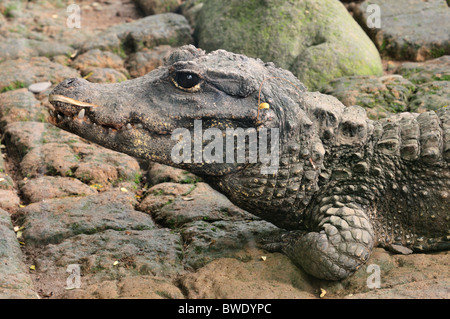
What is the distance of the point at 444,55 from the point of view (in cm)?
736

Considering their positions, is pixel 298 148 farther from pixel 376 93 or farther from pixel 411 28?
pixel 411 28

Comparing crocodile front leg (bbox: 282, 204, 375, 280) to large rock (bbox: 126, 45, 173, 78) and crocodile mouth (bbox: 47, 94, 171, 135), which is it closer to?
crocodile mouth (bbox: 47, 94, 171, 135)

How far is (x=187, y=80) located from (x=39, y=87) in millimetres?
4105

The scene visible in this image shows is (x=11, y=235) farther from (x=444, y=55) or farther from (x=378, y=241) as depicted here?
(x=444, y=55)

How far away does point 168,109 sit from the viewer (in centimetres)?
371

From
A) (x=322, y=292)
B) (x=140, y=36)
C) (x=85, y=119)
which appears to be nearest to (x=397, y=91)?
(x=322, y=292)

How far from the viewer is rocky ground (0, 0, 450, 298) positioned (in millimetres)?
3633

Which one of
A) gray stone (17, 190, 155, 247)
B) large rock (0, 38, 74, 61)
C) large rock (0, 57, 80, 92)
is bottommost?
gray stone (17, 190, 155, 247)

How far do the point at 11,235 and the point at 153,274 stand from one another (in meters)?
1.50

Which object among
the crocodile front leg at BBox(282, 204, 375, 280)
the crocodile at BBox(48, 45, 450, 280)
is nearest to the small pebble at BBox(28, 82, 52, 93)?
the crocodile at BBox(48, 45, 450, 280)

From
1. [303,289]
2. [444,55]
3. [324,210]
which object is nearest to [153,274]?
[303,289]

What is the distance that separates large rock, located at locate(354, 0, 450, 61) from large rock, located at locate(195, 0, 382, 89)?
0.61m

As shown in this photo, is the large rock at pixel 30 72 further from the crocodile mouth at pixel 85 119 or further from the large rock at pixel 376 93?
the large rock at pixel 376 93

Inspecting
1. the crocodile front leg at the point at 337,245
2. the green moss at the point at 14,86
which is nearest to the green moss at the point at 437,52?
the crocodile front leg at the point at 337,245
